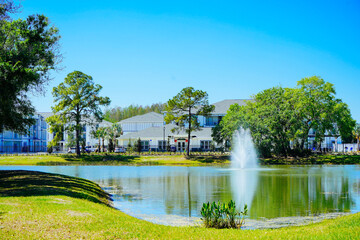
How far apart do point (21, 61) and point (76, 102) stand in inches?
1614

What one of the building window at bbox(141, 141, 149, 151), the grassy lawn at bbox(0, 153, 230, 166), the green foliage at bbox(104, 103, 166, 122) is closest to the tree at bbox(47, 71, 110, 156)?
the grassy lawn at bbox(0, 153, 230, 166)

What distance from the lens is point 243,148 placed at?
58.0 meters

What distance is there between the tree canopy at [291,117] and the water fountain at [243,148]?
957 millimetres

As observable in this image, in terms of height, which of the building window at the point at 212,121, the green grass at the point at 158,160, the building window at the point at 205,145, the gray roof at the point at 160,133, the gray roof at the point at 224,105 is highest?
the gray roof at the point at 224,105

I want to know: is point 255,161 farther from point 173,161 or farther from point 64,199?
point 64,199

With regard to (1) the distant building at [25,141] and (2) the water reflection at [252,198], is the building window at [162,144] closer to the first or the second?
(1) the distant building at [25,141]

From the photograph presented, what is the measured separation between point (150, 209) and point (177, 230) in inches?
265

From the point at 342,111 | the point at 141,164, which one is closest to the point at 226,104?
the point at 342,111

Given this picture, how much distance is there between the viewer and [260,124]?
2237 inches

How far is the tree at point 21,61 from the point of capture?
19.4m

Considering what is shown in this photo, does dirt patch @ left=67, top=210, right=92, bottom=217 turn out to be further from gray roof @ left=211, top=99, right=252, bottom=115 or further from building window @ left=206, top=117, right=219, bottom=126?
building window @ left=206, top=117, right=219, bottom=126

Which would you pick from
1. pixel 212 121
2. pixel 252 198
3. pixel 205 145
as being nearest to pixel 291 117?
pixel 205 145

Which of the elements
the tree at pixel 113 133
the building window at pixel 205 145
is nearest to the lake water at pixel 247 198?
the building window at pixel 205 145

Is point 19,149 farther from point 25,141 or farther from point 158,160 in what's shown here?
point 158,160
